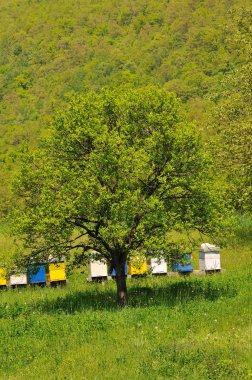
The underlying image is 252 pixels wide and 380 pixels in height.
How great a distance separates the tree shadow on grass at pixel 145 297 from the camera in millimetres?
16939

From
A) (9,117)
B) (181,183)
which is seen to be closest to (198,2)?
(9,117)

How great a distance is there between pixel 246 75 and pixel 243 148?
3.53 meters

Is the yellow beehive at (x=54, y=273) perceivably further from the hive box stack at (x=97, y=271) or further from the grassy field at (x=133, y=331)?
the hive box stack at (x=97, y=271)

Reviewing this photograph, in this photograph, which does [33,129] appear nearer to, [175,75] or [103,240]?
[175,75]

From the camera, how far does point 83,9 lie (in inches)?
6713

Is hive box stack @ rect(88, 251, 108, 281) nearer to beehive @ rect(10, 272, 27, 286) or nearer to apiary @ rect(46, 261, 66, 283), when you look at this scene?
apiary @ rect(46, 261, 66, 283)

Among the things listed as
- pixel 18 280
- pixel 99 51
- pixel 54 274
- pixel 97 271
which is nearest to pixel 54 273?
pixel 54 274

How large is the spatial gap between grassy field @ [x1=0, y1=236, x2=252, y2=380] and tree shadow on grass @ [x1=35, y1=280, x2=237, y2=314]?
1.2 inches

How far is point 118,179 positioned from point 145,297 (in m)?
4.40

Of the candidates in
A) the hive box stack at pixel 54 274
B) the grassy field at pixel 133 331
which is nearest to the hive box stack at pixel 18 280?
the grassy field at pixel 133 331

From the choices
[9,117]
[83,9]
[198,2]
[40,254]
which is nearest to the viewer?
[40,254]

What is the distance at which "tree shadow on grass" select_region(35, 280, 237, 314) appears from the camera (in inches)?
667

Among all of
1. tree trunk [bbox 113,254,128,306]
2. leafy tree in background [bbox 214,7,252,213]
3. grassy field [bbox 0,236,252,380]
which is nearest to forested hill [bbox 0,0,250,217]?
leafy tree in background [bbox 214,7,252,213]

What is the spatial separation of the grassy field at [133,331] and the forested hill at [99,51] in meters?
56.0
